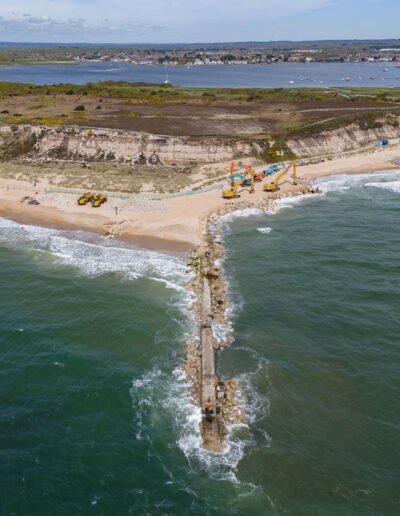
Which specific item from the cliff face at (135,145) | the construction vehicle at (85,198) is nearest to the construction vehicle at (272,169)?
the cliff face at (135,145)

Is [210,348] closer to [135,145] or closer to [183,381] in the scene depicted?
[183,381]

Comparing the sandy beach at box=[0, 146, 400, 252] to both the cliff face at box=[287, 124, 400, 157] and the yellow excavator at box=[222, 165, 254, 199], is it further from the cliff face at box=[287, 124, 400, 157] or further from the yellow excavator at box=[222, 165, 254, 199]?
the cliff face at box=[287, 124, 400, 157]

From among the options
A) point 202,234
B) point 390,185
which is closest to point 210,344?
point 202,234

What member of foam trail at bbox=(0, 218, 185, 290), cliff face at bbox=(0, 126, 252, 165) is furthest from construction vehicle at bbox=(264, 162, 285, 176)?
foam trail at bbox=(0, 218, 185, 290)

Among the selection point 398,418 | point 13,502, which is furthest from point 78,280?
point 398,418

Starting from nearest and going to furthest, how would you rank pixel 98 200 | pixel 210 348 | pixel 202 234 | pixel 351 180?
pixel 210 348 → pixel 202 234 → pixel 98 200 → pixel 351 180

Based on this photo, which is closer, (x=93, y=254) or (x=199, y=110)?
(x=93, y=254)

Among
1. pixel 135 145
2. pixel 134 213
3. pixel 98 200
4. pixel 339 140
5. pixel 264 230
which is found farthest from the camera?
pixel 339 140

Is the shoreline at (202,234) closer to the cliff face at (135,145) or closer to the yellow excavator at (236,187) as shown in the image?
the yellow excavator at (236,187)
